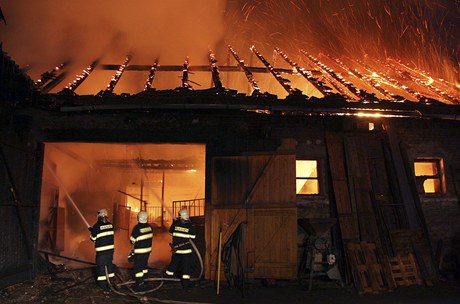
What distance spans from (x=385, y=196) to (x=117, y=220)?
421 inches

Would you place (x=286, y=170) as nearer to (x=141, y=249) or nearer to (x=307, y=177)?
(x=307, y=177)

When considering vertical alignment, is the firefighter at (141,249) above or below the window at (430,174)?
below

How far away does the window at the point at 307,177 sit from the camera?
367 inches

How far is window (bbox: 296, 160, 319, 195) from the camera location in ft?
30.5

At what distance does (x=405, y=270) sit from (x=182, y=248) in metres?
4.83

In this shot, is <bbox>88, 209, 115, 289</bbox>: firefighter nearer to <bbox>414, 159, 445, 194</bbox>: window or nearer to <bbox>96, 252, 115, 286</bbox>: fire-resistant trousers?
<bbox>96, 252, 115, 286</bbox>: fire-resistant trousers

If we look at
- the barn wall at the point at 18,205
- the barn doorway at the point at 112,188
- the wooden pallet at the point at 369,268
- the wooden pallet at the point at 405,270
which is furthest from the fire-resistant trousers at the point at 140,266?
the wooden pallet at the point at 405,270

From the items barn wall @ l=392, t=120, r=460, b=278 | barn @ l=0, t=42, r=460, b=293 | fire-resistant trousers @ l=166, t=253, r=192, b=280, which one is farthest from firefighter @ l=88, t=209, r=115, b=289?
barn wall @ l=392, t=120, r=460, b=278

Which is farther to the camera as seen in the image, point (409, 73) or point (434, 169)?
point (409, 73)

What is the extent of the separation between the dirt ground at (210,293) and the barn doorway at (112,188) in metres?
2.77

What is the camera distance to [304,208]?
354 inches

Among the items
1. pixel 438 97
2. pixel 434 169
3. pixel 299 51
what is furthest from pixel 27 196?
pixel 299 51

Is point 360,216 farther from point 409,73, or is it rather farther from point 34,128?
point 34,128

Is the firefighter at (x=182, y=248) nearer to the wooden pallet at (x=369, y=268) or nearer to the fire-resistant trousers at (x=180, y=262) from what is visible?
the fire-resistant trousers at (x=180, y=262)
